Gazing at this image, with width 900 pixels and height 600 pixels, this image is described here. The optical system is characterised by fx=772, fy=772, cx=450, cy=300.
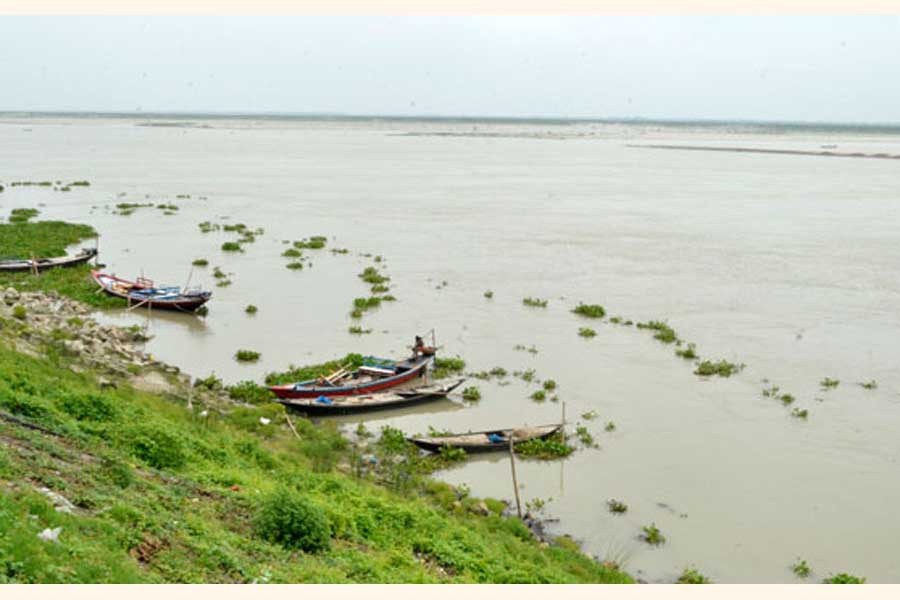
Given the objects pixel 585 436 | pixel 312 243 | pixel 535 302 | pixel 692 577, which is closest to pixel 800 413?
pixel 585 436

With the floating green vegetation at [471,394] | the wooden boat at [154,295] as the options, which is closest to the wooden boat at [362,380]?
the floating green vegetation at [471,394]

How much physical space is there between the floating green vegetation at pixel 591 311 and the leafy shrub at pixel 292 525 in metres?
18.5

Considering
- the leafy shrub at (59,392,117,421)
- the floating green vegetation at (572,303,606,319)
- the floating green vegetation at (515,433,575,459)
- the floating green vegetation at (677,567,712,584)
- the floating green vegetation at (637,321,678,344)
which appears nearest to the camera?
the floating green vegetation at (677,567,712,584)

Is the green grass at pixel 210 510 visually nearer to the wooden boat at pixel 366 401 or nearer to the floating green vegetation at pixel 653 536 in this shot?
the floating green vegetation at pixel 653 536

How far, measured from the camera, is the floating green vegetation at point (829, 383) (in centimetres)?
2095

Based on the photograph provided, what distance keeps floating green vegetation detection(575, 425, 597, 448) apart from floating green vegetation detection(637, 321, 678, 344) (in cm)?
780

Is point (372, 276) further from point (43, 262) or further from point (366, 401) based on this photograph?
point (366, 401)

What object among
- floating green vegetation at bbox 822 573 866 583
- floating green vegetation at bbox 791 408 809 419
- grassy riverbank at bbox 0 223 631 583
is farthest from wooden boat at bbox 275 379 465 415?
floating green vegetation at bbox 822 573 866 583

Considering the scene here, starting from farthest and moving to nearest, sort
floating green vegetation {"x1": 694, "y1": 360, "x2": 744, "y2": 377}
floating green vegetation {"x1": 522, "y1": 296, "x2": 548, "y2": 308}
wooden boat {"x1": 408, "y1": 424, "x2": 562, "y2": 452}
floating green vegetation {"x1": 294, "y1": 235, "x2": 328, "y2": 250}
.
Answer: floating green vegetation {"x1": 294, "y1": 235, "x2": 328, "y2": 250} → floating green vegetation {"x1": 522, "y1": 296, "x2": 548, "y2": 308} → floating green vegetation {"x1": 694, "y1": 360, "x2": 744, "y2": 377} → wooden boat {"x1": 408, "y1": 424, "x2": 562, "y2": 452}

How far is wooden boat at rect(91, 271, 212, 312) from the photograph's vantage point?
2608 centimetres

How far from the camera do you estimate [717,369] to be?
21.9 m

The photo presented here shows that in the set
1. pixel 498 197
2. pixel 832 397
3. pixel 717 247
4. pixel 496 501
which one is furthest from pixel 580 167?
pixel 496 501

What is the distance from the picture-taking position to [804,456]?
17.0 m

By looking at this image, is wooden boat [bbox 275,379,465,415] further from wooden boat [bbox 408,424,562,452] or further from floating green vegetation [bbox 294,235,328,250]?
floating green vegetation [bbox 294,235,328,250]
